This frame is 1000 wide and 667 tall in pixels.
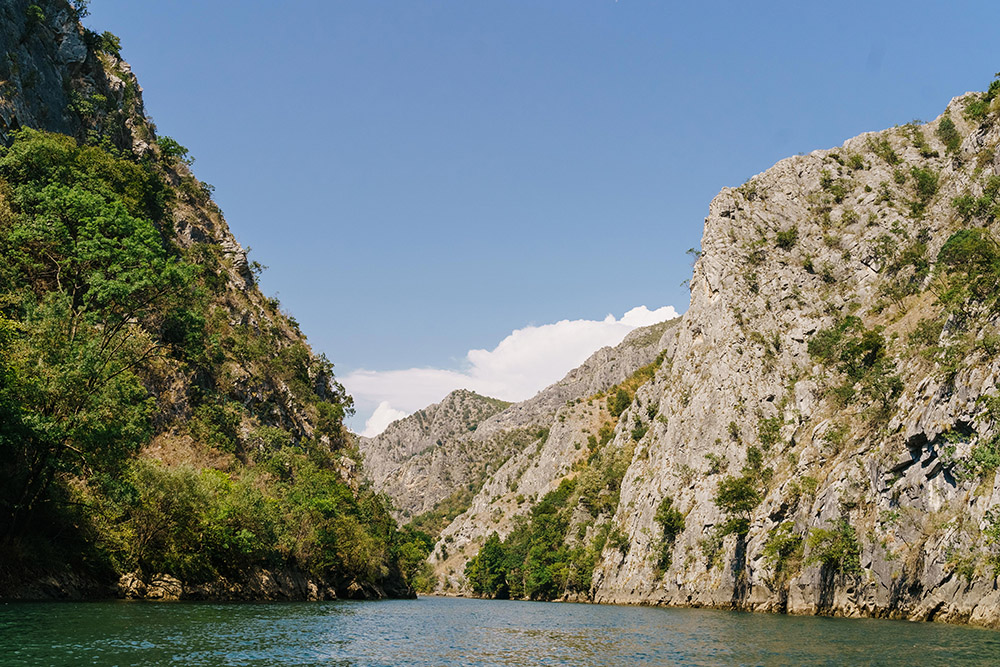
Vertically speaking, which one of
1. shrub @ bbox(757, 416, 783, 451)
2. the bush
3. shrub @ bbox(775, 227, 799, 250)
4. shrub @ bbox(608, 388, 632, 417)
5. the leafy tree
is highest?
shrub @ bbox(775, 227, 799, 250)

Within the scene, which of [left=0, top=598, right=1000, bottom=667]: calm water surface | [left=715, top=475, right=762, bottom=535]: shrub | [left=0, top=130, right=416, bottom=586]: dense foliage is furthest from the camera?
[left=715, top=475, right=762, bottom=535]: shrub

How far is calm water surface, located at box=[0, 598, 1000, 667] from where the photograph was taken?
880 inches

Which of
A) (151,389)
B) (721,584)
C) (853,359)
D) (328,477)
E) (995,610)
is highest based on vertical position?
(853,359)

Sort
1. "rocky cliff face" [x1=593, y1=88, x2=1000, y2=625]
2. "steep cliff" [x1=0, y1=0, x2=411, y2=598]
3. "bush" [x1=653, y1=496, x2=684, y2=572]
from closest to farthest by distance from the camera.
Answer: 1. "steep cliff" [x1=0, y1=0, x2=411, y2=598]
2. "rocky cliff face" [x1=593, y1=88, x2=1000, y2=625]
3. "bush" [x1=653, y1=496, x2=684, y2=572]

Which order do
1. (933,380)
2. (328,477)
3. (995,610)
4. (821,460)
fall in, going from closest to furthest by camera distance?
1. (995,610)
2. (933,380)
3. (821,460)
4. (328,477)

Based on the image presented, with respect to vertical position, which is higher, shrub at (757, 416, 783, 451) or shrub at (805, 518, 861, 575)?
shrub at (757, 416, 783, 451)

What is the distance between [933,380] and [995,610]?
20984mm

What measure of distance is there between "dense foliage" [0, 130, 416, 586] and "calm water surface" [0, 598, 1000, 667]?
6.21 metres

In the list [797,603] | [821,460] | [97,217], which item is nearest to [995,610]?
[797,603]

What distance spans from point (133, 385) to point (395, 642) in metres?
22.9

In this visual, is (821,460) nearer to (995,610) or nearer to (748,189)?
(995,610)

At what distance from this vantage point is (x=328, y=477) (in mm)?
79812

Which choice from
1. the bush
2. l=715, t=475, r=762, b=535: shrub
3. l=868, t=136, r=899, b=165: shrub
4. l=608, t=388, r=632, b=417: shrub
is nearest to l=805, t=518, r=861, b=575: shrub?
l=715, t=475, r=762, b=535: shrub

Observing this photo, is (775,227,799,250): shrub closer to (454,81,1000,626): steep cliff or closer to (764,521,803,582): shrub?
(454,81,1000,626): steep cliff
